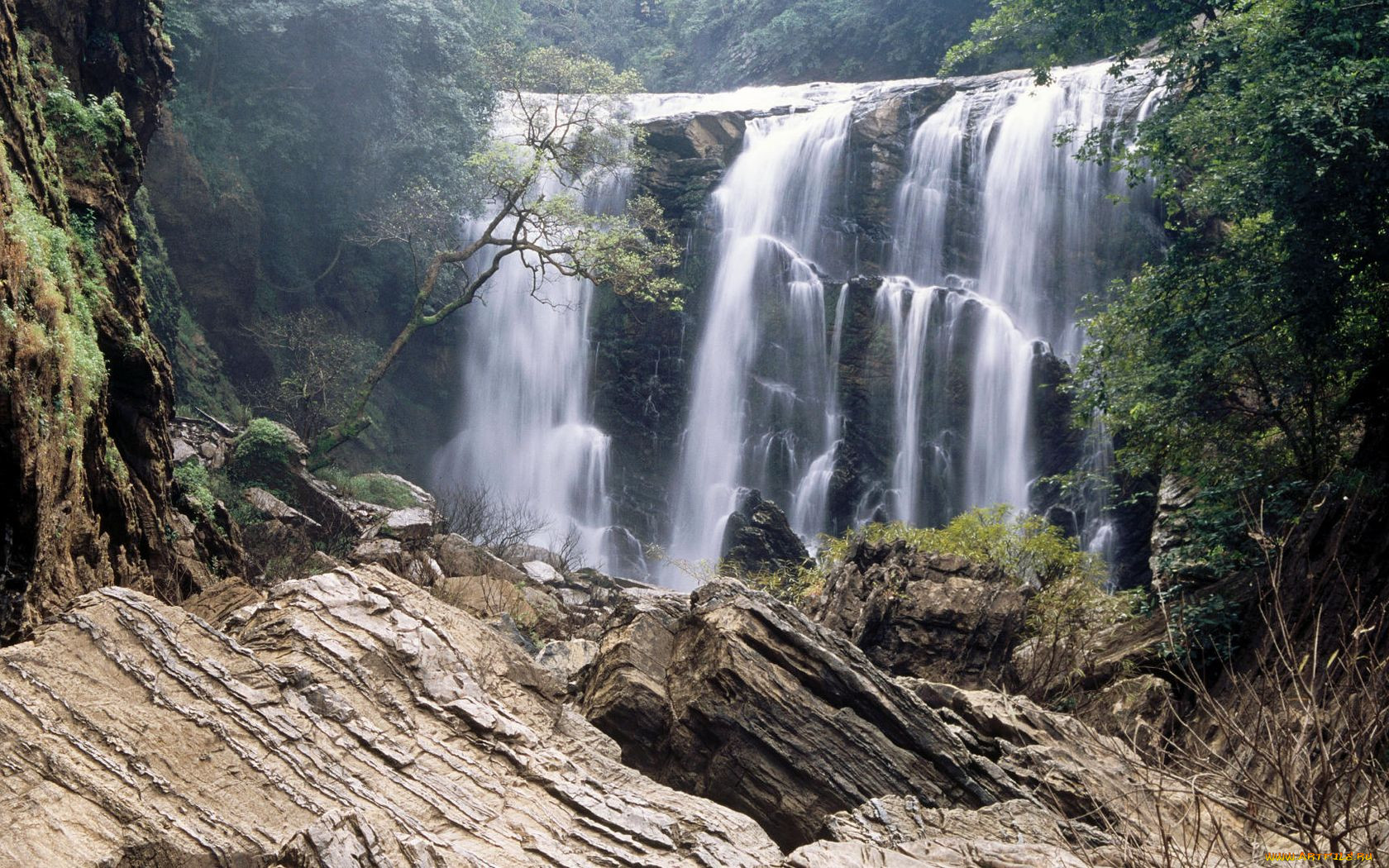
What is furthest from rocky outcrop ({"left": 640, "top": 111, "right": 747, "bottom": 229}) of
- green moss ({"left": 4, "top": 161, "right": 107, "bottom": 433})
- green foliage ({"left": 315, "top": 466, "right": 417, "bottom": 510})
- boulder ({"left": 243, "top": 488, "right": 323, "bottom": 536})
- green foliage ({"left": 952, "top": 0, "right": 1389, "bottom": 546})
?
green moss ({"left": 4, "top": 161, "right": 107, "bottom": 433})

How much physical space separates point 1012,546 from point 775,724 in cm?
737

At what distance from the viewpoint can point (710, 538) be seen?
2172cm

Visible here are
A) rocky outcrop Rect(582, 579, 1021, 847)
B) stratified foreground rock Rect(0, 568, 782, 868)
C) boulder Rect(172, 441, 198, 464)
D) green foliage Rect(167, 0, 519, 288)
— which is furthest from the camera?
green foliage Rect(167, 0, 519, 288)

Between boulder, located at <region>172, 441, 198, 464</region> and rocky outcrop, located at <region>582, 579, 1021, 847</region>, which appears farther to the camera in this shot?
boulder, located at <region>172, 441, 198, 464</region>

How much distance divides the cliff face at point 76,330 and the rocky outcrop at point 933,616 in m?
6.19

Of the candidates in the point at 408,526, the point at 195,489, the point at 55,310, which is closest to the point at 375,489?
the point at 408,526

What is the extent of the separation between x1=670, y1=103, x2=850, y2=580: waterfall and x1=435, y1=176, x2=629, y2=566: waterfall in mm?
2558

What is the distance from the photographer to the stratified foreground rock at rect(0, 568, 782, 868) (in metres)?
3.63

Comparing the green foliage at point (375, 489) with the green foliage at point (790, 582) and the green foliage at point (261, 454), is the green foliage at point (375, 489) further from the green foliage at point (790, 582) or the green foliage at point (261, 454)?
the green foliage at point (790, 582)

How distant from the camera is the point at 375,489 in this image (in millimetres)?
17516

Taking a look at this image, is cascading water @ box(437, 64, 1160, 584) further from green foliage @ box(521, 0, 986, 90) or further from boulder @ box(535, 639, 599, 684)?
boulder @ box(535, 639, 599, 684)

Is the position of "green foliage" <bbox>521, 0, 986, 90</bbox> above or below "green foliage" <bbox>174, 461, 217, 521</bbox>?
above

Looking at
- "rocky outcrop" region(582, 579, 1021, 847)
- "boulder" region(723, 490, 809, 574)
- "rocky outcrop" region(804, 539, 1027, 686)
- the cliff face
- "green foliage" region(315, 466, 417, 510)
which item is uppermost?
the cliff face

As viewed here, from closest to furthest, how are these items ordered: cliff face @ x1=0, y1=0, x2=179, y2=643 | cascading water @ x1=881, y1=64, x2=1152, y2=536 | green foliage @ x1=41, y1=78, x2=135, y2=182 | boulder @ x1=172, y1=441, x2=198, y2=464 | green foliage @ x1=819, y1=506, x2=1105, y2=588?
cliff face @ x1=0, y1=0, x2=179, y2=643
green foliage @ x1=41, y1=78, x2=135, y2=182
green foliage @ x1=819, y1=506, x2=1105, y2=588
boulder @ x1=172, y1=441, x2=198, y2=464
cascading water @ x1=881, y1=64, x2=1152, y2=536
